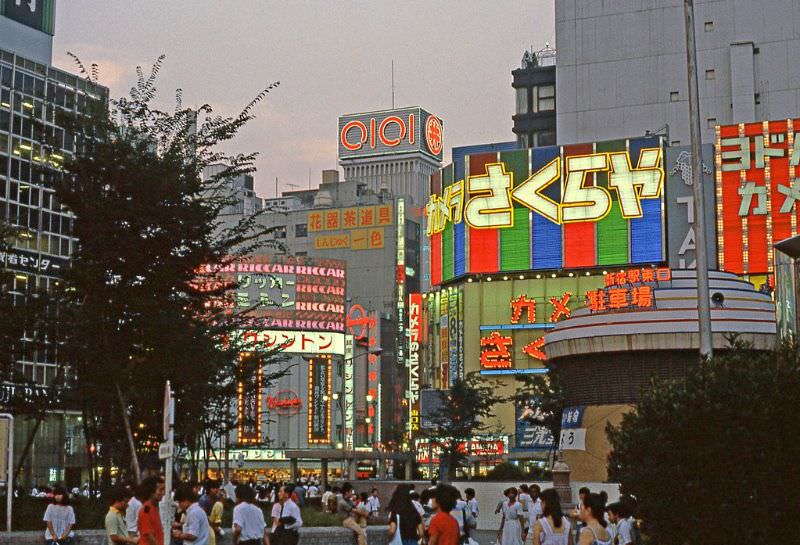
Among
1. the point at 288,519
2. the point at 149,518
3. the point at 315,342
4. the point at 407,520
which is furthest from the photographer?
the point at 315,342

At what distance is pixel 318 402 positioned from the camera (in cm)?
12406

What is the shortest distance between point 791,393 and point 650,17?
80.0 m

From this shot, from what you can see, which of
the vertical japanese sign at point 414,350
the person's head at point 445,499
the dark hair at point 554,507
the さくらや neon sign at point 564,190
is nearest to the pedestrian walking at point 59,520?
the dark hair at point 554,507

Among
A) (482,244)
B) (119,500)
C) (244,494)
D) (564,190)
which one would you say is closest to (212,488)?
(244,494)

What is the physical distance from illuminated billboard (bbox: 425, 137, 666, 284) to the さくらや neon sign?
0.21ft

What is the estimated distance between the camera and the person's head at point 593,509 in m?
13.6

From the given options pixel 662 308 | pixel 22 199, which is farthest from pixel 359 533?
pixel 22 199

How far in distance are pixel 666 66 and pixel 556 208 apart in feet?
51.1

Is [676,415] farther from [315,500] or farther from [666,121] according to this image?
[666,121]

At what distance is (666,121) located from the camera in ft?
296

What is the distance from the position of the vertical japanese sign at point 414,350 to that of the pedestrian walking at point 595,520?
279 ft

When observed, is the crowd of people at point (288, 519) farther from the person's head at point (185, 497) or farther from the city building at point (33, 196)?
the city building at point (33, 196)

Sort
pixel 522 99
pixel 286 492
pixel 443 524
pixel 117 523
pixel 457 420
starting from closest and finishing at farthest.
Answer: pixel 443 524, pixel 117 523, pixel 286 492, pixel 457 420, pixel 522 99

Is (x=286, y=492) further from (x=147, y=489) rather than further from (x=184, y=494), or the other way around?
(x=147, y=489)
